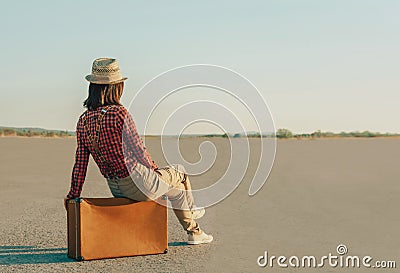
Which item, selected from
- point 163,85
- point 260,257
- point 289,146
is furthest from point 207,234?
point 289,146

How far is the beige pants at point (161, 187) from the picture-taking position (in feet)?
21.5

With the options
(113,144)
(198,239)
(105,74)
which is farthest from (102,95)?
(198,239)

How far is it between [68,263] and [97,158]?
3.46ft

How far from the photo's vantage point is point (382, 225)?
27.3 feet

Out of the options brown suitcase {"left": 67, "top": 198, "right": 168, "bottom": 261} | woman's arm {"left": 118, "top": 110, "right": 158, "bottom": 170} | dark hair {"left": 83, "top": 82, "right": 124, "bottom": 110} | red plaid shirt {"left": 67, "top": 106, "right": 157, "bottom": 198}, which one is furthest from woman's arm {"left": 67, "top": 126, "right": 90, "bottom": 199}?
woman's arm {"left": 118, "top": 110, "right": 158, "bottom": 170}

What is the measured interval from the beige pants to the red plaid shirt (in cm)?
9

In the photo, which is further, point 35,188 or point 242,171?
point 242,171

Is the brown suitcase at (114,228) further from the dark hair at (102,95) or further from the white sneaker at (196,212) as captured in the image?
the dark hair at (102,95)

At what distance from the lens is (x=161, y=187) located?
22.0 ft

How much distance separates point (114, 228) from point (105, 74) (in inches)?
59.7

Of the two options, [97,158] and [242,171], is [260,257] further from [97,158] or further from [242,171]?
[242,171]

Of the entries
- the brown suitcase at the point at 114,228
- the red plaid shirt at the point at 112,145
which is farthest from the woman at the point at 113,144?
the brown suitcase at the point at 114,228

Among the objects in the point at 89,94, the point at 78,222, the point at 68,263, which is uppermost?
the point at 89,94

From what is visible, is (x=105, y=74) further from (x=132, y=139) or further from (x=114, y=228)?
(x=114, y=228)
